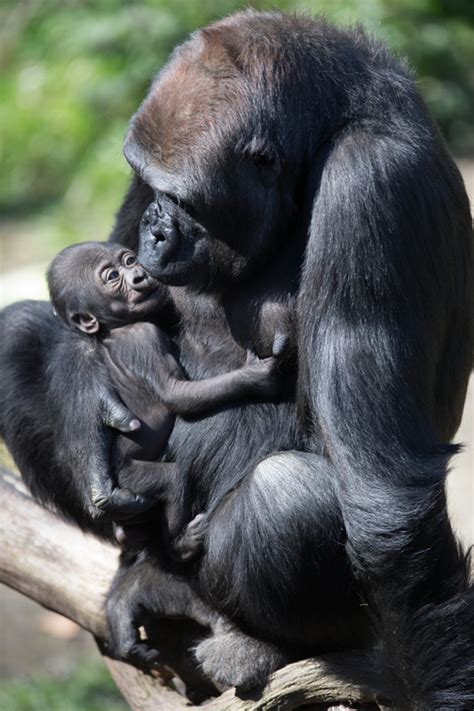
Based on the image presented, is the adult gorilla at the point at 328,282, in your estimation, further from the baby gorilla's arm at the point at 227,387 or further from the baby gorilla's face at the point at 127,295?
the baby gorilla's face at the point at 127,295

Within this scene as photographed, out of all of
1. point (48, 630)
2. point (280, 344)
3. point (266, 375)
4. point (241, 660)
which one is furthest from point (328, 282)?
point (48, 630)

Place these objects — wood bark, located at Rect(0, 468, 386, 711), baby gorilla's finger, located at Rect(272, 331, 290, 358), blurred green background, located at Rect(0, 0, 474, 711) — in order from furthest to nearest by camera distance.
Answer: blurred green background, located at Rect(0, 0, 474, 711) < wood bark, located at Rect(0, 468, 386, 711) < baby gorilla's finger, located at Rect(272, 331, 290, 358)

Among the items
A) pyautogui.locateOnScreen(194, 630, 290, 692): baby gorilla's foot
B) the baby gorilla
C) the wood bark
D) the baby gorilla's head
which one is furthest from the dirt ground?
the baby gorilla's head

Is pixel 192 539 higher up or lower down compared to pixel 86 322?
lower down

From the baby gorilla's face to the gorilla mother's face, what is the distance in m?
0.42

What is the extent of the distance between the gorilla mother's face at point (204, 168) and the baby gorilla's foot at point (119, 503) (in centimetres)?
80

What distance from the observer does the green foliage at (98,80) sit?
37.1 ft

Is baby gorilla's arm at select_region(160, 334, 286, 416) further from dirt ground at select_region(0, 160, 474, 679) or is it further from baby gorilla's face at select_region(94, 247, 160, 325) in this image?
dirt ground at select_region(0, 160, 474, 679)

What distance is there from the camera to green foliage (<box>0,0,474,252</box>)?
37.1ft

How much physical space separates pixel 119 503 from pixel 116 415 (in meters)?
0.31

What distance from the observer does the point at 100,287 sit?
13.4 feet

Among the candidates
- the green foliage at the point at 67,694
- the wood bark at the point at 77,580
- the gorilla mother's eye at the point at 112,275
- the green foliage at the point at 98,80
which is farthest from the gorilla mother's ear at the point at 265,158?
the green foliage at the point at 98,80

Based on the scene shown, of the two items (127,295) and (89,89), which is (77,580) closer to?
(127,295)

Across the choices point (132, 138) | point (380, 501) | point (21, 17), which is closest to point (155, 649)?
point (380, 501)
